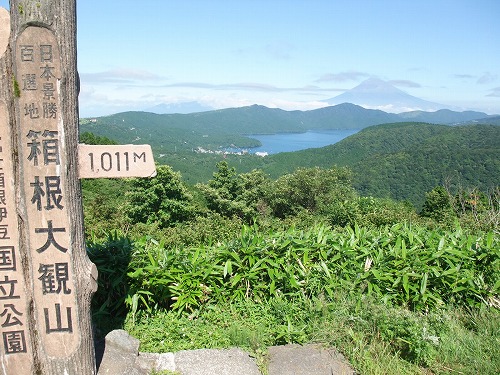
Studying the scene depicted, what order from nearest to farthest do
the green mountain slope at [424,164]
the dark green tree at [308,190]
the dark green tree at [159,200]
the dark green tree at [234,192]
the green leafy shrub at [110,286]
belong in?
the green leafy shrub at [110,286] < the dark green tree at [159,200] < the dark green tree at [308,190] < the dark green tree at [234,192] < the green mountain slope at [424,164]

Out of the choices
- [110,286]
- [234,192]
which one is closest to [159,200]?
[234,192]

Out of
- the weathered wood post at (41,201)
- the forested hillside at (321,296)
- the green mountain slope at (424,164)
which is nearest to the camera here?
the weathered wood post at (41,201)

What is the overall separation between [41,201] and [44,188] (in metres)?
0.08

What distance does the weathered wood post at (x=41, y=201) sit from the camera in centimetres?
217

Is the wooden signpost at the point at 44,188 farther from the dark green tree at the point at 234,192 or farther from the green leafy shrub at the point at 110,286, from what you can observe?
the dark green tree at the point at 234,192

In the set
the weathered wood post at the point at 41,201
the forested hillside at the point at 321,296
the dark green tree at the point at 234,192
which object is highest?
the weathered wood post at the point at 41,201

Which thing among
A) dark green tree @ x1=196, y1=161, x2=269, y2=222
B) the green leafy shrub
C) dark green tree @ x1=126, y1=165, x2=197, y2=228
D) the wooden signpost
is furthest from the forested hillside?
dark green tree @ x1=196, y1=161, x2=269, y2=222

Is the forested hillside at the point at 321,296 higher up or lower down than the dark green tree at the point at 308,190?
higher up

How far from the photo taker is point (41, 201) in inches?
88.6

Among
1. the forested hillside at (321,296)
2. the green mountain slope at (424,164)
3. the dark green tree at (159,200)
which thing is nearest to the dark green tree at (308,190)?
the dark green tree at (159,200)

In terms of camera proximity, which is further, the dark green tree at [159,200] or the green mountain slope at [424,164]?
the green mountain slope at [424,164]

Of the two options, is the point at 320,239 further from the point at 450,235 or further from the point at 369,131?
the point at 369,131

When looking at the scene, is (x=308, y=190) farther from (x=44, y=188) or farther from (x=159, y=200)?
(x=44, y=188)

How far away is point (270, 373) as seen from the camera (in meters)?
2.67
